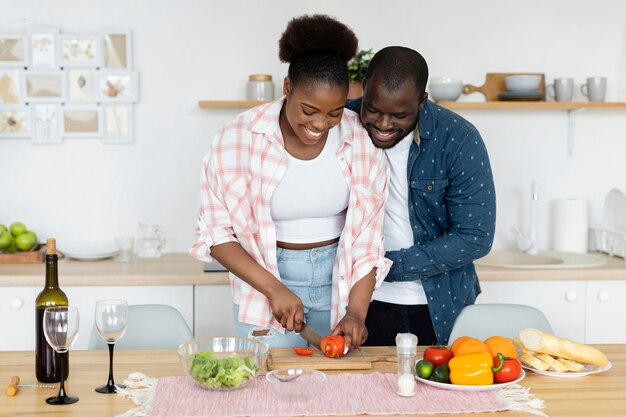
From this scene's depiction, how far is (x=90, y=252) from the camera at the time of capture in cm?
338

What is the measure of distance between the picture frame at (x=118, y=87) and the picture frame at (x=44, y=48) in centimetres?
21

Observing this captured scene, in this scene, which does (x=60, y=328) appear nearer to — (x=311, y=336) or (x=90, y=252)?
(x=311, y=336)

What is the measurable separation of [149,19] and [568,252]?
2.12 meters

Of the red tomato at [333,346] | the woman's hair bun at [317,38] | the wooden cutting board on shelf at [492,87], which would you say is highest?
the wooden cutting board on shelf at [492,87]

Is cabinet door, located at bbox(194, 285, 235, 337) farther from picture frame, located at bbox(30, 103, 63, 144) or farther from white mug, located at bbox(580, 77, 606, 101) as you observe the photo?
white mug, located at bbox(580, 77, 606, 101)

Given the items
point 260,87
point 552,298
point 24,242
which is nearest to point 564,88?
point 552,298

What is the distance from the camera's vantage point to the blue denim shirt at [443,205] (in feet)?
7.55

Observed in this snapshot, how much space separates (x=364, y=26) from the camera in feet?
11.7

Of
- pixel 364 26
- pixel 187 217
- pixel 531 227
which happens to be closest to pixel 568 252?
pixel 531 227

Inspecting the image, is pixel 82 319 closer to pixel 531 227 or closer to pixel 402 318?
pixel 402 318

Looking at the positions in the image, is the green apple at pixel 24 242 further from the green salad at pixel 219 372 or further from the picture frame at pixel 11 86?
the green salad at pixel 219 372

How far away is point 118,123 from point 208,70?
1.50 feet

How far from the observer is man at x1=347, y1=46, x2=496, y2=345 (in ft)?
7.49

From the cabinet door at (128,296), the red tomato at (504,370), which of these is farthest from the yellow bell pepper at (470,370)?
the cabinet door at (128,296)
